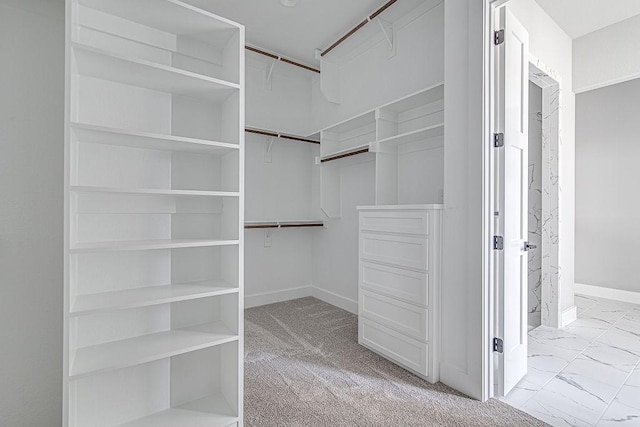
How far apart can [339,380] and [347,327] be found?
2.99 ft

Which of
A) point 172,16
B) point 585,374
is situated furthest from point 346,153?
point 585,374

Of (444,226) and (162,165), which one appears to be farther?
(444,226)

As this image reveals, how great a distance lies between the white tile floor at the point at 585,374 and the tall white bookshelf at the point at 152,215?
1.70m

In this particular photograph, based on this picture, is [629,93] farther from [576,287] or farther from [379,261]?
[379,261]

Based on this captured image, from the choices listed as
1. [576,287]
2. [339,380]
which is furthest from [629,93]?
[339,380]

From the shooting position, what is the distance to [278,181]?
3.63 meters

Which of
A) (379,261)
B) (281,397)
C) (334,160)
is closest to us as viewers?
Result: (281,397)

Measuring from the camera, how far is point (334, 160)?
10.9 feet

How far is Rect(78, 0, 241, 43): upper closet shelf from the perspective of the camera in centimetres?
131

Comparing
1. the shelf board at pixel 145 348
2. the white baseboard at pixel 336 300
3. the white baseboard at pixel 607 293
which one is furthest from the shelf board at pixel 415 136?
the white baseboard at pixel 607 293

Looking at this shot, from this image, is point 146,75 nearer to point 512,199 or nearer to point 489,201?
point 489,201

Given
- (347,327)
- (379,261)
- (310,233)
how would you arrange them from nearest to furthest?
(379,261) < (347,327) < (310,233)

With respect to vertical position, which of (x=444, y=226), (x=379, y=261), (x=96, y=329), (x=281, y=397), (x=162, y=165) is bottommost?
(x=281, y=397)

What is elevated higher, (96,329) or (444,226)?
(444,226)
